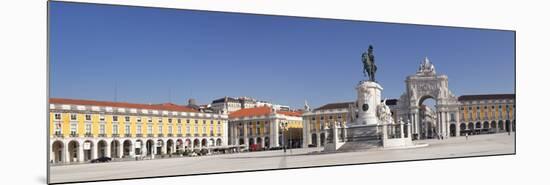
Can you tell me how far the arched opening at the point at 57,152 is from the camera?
13.7 meters

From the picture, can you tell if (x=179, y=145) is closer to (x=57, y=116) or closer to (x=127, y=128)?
(x=127, y=128)

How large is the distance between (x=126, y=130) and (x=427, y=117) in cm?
883

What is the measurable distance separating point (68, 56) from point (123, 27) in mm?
1363

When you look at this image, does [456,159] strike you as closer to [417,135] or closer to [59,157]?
[417,135]

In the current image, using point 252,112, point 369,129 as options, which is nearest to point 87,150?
point 252,112

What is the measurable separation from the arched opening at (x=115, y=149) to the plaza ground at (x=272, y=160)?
0.63 ft

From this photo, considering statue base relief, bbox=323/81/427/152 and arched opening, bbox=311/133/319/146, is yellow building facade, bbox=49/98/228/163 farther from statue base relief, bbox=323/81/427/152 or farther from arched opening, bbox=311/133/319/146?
statue base relief, bbox=323/81/427/152

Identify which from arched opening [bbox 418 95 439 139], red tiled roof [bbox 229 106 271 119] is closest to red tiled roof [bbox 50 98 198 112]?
red tiled roof [bbox 229 106 271 119]

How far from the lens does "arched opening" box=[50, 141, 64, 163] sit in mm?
13670

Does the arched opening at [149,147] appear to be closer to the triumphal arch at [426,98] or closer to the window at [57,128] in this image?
the window at [57,128]

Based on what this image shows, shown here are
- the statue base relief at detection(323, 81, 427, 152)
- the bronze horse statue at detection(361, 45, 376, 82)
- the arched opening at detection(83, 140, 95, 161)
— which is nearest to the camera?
the arched opening at detection(83, 140, 95, 161)

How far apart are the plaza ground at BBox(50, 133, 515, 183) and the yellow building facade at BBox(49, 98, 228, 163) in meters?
0.30

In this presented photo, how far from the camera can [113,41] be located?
1455 centimetres

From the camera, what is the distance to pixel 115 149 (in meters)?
14.9
